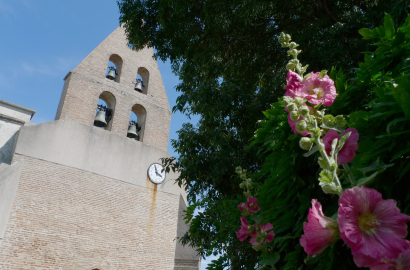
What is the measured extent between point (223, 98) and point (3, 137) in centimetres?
1013

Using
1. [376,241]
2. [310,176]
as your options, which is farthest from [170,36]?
[376,241]

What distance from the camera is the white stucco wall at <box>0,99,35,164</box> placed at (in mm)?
11852

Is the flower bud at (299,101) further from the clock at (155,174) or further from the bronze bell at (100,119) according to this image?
the clock at (155,174)

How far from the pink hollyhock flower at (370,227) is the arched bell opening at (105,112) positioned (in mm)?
13184

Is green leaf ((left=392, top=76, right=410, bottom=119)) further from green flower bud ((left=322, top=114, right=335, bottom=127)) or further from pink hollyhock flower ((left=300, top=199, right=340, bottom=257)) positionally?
pink hollyhock flower ((left=300, top=199, right=340, bottom=257))

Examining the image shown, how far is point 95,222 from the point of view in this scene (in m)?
11.8

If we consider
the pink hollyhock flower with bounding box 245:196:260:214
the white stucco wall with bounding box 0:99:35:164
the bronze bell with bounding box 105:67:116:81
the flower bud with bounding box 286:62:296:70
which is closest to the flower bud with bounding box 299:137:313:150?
the flower bud with bounding box 286:62:296:70

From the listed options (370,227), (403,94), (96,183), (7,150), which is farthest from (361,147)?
(7,150)

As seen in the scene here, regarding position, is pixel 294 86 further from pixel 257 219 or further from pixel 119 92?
pixel 119 92

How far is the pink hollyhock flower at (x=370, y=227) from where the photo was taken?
0.75 m

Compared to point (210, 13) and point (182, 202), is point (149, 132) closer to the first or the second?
point (182, 202)

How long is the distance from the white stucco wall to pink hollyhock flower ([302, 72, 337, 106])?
1274 centimetres

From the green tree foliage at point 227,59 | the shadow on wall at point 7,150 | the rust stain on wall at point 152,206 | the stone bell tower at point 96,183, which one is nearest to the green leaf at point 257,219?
the green tree foliage at point 227,59

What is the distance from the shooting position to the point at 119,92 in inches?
550
